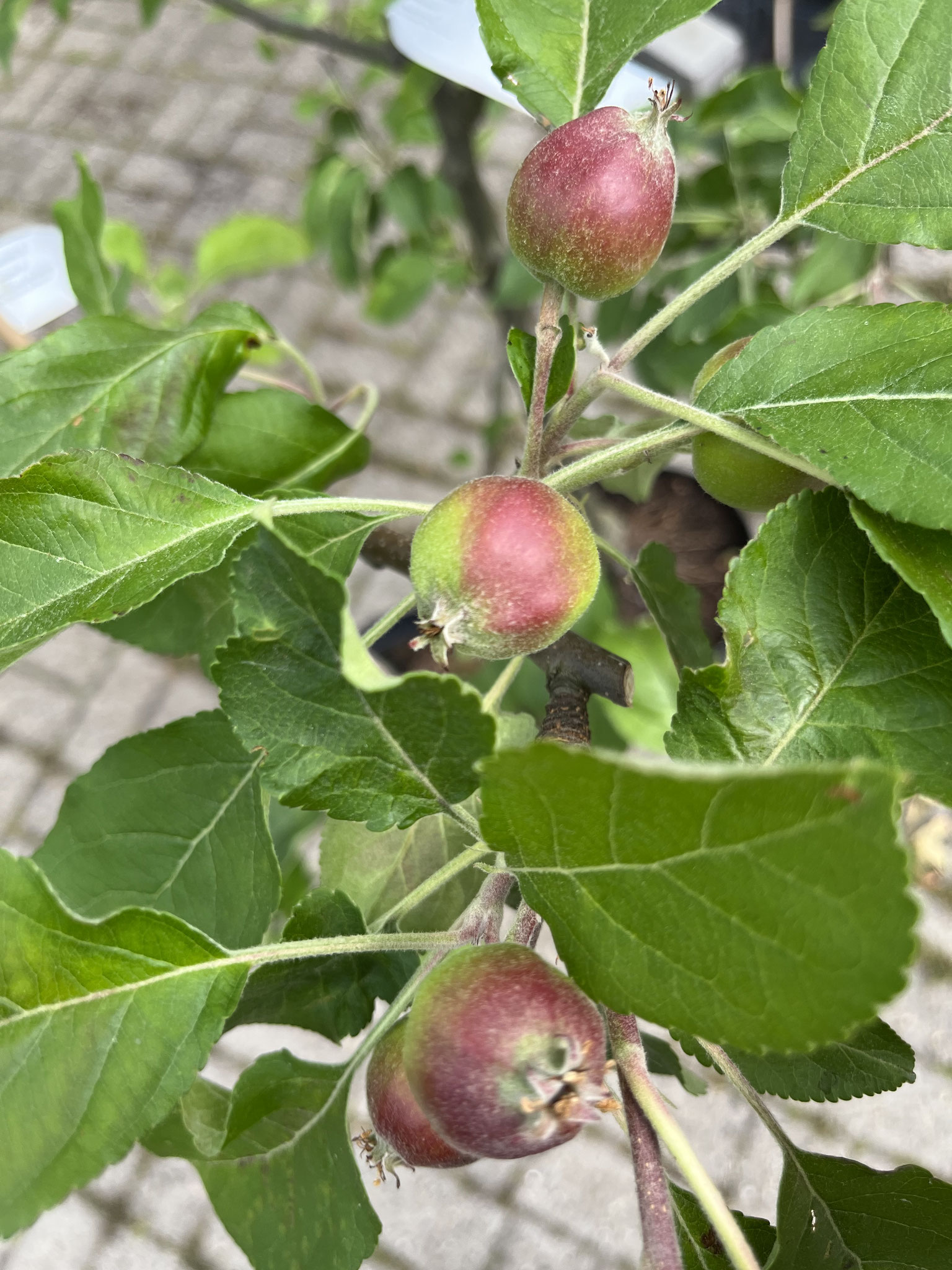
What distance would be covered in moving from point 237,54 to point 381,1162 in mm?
2939

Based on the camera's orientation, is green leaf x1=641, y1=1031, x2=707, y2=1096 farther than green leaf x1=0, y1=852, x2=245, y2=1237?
Yes

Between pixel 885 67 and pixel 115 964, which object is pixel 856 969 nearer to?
pixel 115 964

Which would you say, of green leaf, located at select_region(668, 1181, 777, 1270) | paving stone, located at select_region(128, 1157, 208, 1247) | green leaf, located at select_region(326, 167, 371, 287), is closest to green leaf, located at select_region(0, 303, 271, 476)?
green leaf, located at select_region(668, 1181, 777, 1270)

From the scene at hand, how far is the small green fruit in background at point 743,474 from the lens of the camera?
567 mm

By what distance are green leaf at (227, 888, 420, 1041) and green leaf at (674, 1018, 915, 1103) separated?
177mm

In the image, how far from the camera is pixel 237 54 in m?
2.79

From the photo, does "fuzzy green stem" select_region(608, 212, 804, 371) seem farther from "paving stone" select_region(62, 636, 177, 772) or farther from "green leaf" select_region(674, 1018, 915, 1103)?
"paving stone" select_region(62, 636, 177, 772)

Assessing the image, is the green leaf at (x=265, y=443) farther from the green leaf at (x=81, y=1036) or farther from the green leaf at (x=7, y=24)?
the green leaf at (x=7, y=24)

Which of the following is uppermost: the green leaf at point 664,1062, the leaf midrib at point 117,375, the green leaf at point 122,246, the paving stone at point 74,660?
the leaf midrib at point 117,375

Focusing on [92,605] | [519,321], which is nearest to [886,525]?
[92,605]

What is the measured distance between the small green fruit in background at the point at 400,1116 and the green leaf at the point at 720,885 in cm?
12

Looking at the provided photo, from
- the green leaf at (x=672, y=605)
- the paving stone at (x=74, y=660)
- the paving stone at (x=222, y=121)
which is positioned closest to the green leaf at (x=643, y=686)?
the green leaf at (x=672, y=605)

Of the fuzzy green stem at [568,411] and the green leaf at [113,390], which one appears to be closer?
the fuzzy green stem at [568,411]

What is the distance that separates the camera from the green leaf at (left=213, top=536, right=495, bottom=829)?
1.37 ft
